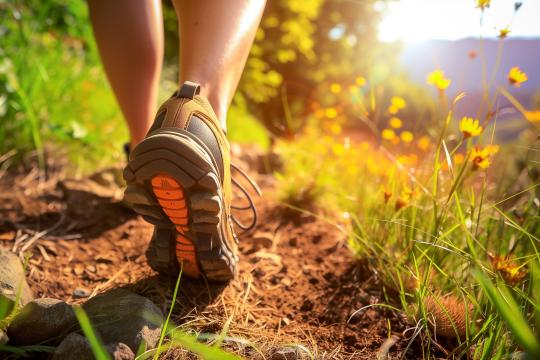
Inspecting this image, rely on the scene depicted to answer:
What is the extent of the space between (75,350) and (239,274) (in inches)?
26.4

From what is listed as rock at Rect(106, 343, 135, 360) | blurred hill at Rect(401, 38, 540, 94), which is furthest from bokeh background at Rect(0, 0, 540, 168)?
rock at Rect(106, 343, 135, 360)

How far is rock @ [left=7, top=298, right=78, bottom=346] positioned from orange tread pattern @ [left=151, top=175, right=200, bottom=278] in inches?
11.4

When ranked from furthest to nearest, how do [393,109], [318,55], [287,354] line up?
[318,55] → [393,109] → [287,354]

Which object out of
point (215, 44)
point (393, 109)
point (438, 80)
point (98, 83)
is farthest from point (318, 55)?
point (215, 44)

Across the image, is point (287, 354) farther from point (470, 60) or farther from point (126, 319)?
point (470, 60)

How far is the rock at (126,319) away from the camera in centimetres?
90

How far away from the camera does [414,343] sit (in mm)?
1056

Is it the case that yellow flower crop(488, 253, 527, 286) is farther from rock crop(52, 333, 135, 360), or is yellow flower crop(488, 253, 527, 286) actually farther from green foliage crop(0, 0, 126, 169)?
green foliage crop(0, 0, 126, 169)

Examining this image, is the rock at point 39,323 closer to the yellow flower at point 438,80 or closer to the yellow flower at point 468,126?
the yellow flower at point 468,126

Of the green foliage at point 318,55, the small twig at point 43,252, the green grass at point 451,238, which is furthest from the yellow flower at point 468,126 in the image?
the green foliage at point 318,55

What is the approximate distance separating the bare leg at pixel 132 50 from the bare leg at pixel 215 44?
160 mm

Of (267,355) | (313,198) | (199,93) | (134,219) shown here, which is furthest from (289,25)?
(267,355)

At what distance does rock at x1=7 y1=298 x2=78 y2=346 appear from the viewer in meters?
0.88

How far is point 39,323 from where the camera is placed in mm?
888
